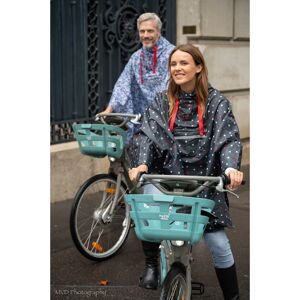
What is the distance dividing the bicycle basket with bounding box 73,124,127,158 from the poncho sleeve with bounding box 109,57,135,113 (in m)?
0.51

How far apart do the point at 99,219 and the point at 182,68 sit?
6.19 ft

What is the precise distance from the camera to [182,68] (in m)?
4.71

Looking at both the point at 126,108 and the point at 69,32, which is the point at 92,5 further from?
the point at 126,108

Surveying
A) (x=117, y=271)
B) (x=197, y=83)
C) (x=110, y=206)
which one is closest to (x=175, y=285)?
(x=197, y=83)

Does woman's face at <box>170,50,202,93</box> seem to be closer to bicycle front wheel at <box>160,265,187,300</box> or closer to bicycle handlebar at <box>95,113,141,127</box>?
bicycle front wheel at <box>160,265,187,300</box>

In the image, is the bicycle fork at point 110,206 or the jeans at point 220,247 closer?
the jeans at point 220,247

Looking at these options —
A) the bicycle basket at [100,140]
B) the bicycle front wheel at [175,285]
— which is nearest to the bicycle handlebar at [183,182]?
the bicycle front wheel at [175,285]

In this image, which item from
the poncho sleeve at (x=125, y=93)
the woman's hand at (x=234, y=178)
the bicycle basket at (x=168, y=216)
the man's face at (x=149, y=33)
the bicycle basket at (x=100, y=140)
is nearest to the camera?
the bicycle basket at (x=168, y=216)

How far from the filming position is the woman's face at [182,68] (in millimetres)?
4711

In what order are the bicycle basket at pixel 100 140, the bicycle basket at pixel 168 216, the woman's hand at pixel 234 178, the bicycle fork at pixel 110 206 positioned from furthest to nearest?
the bicycle fork at pixel 110 206, the bicycle basket at pixel 100 140, the woman's hand at pixel 234 178, the bicycle basket at pixel 168 216

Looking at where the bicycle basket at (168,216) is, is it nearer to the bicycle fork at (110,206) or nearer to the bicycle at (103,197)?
the bicycle at (103,197)

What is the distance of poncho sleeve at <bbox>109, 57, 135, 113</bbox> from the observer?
662 centimetres
